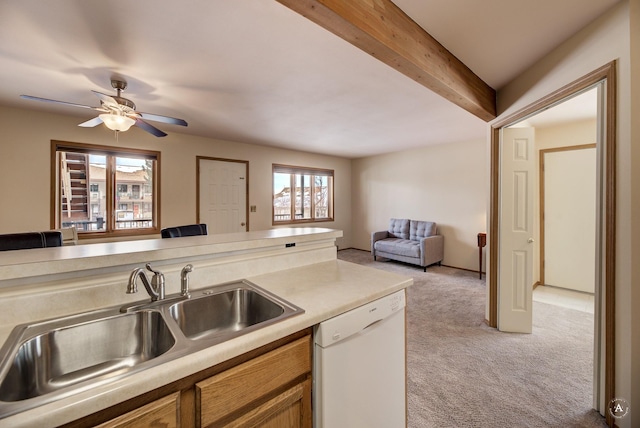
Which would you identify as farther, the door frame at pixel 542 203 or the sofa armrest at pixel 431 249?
the sofa armrest at pixel 431 249

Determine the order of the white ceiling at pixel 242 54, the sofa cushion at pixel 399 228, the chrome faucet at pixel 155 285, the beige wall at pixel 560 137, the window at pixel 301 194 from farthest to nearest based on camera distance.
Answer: the window at pixel 301 194
the sofa cushion at pixel 399 228
the beige wall at pixel 560 137
the white ceiling at pixel 242 54
the chrome faucet at pixel 155 285

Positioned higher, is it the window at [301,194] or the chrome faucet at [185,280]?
the window at [301,194]

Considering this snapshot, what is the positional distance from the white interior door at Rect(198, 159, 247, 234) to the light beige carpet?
3.45 m

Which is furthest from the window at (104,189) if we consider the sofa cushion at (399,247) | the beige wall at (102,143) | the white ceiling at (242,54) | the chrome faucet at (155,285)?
the sofa cushion at (399,247)

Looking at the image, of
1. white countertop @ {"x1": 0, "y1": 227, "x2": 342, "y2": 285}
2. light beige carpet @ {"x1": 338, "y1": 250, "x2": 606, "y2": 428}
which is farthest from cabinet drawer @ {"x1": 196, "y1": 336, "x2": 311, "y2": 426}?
light beige carpet @ {"x1": 338, "y1": 250, "x2": 606, "y2": 428}

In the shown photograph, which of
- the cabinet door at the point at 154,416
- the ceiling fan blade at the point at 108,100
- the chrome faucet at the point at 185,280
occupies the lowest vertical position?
the cabinet door at the point at 154,416

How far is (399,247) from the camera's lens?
4988mm

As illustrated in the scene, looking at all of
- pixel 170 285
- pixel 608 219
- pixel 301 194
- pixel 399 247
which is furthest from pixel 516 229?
pixel 301 194

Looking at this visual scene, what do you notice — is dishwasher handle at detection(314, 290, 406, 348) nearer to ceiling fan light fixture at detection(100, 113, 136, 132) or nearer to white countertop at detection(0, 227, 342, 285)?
white countertop at detection(0, 227, 342, 285)

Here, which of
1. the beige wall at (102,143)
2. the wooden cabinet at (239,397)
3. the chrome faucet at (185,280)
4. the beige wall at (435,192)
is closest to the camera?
the wooden cabinet at (239,397)

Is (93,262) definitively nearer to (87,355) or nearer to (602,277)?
(87,355)

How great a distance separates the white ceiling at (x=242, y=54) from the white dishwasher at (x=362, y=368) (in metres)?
1.76

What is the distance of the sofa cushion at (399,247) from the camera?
15.7 ft

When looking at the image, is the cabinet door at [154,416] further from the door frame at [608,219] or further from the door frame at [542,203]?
the door frame at [542,203]
